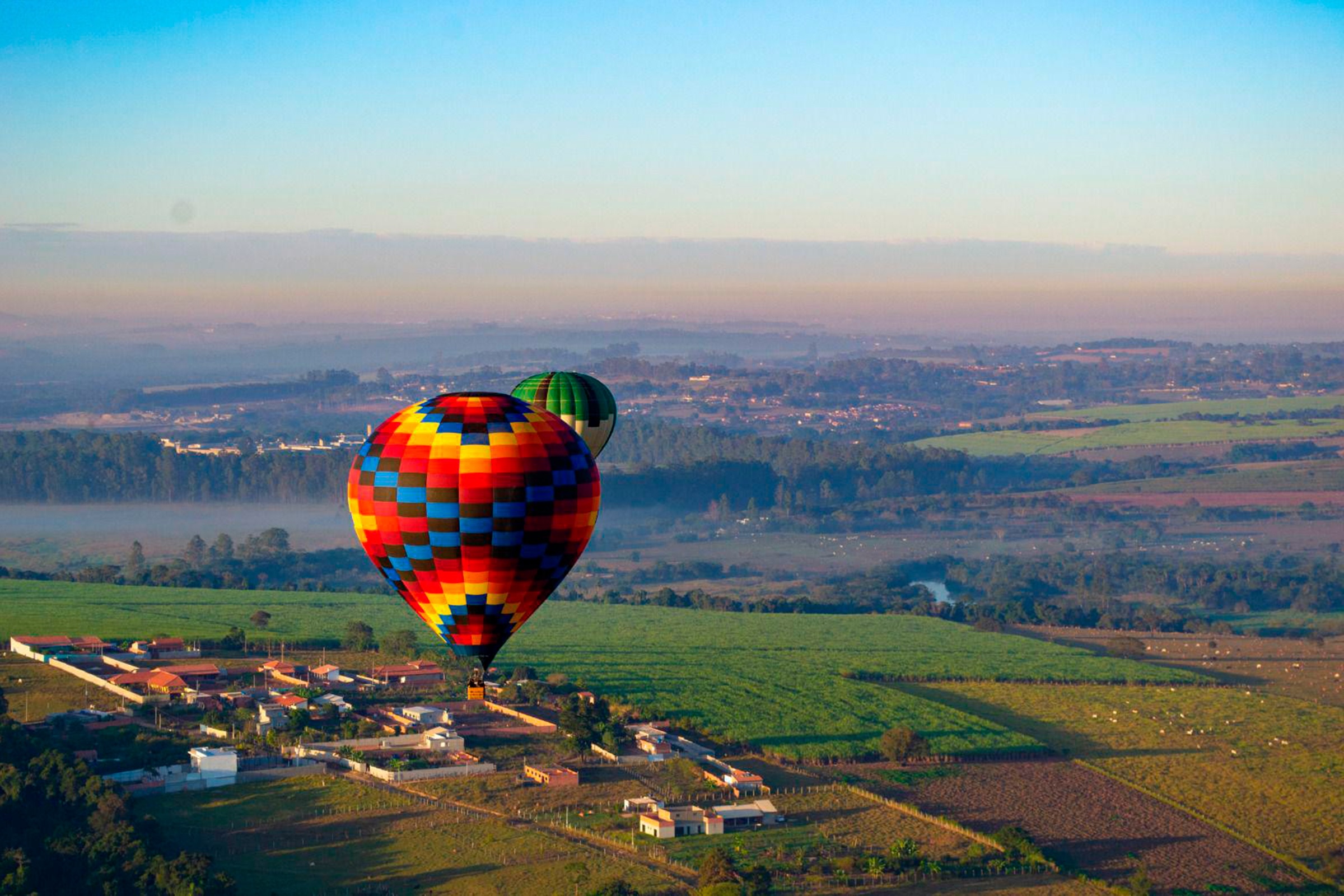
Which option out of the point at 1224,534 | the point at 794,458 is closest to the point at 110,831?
the point at 1224,534

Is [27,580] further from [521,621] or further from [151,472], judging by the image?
[151,472]

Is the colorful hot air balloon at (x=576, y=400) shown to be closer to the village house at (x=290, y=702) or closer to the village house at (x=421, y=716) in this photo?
the village house at (x=421, y=716)

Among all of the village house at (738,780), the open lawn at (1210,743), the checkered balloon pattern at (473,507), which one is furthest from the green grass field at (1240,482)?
the checkered balloon pattern at (473,507)

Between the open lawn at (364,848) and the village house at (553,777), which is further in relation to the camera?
the village house at (553,777)

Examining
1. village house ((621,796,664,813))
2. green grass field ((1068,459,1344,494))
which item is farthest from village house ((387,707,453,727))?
green grass field ((1068,459,1344,494))

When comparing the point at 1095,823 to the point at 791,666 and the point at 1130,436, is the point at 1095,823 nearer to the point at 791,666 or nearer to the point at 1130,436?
the point at 791,666

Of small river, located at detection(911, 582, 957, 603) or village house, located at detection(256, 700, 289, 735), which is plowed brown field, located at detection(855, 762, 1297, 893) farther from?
small river, located at detection(911, 582, 957, 603)
